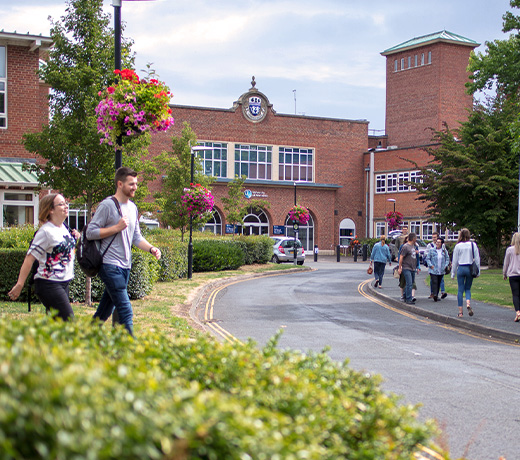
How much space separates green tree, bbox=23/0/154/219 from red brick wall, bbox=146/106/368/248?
1503 inches

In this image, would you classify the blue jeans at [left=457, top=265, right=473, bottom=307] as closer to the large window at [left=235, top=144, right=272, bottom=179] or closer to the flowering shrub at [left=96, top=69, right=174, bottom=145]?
the flowering shrub at [left=96, top=69, right=174, bottom=145]

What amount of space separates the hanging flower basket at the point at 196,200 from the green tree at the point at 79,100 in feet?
43.8

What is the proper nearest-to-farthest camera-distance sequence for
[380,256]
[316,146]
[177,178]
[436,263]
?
[436,263] → [380,256] → [177,178] → [316,146]

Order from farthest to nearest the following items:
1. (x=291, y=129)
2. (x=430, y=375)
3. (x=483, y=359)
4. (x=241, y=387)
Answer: (x=291, y=129) < (x=483, y=359) < (x=430, y=375) < (x=241, y=387)

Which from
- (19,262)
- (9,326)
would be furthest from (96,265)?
(19,262)

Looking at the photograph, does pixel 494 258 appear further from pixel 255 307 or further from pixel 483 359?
pixel 483 359

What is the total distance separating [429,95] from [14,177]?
4734 centimetres

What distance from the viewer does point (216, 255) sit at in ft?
95.8

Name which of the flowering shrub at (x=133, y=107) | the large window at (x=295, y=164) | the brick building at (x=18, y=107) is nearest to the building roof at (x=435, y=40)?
the large window at (x=295, y=164)

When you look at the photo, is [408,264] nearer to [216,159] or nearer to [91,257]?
[91,257]

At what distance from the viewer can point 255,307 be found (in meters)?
15.9

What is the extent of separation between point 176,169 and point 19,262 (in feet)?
74.2

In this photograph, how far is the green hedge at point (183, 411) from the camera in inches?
77.8

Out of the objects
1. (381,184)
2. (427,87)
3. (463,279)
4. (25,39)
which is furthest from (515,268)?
(427,87)
